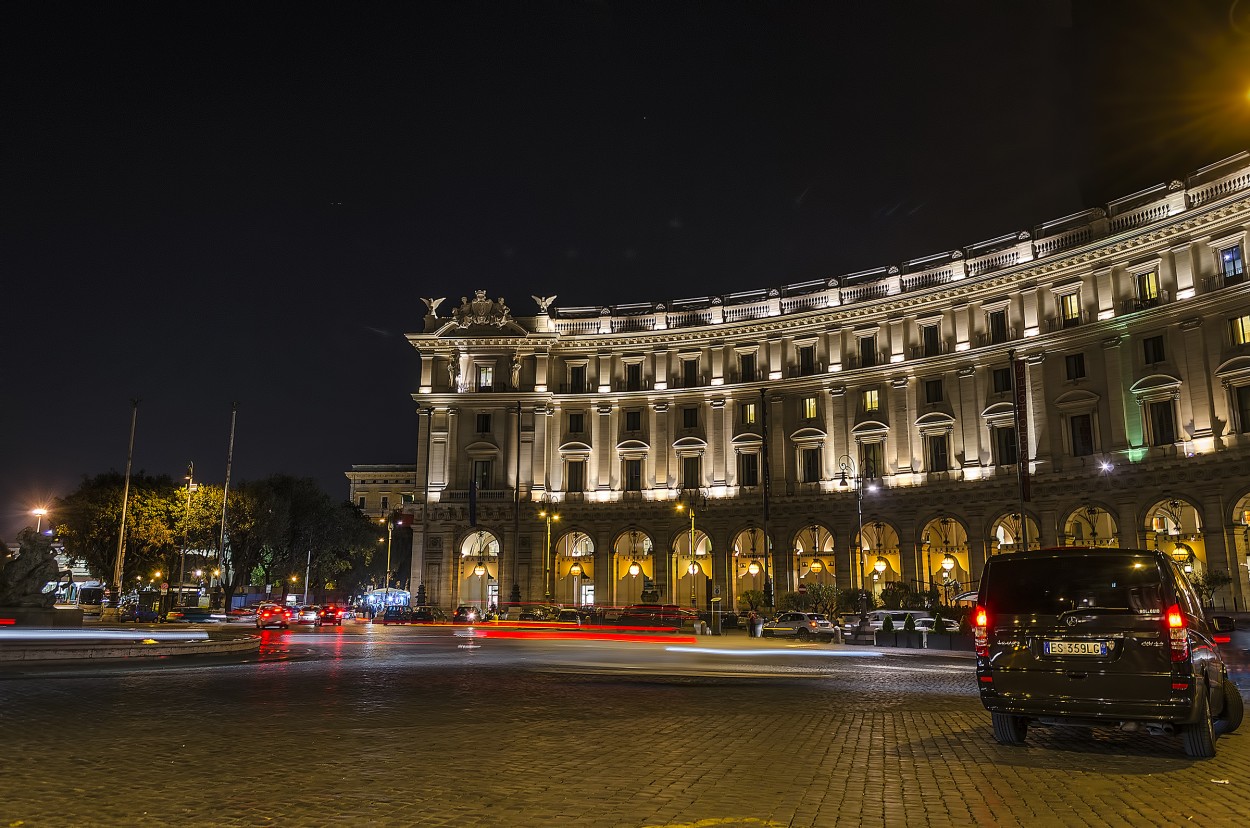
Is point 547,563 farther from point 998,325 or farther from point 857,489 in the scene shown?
point 998,325

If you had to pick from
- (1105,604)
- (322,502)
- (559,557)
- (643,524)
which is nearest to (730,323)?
(643,524)

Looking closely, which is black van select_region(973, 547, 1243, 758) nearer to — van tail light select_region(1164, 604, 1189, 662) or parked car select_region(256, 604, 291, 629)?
van tail light select_region(1164, 604, 1189, 662)

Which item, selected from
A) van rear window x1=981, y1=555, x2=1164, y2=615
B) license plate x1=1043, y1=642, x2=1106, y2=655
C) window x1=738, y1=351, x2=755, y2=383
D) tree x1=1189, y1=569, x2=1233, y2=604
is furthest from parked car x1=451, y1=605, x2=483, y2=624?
license plate x1=1043, y1=642, x2=1106, y2=655

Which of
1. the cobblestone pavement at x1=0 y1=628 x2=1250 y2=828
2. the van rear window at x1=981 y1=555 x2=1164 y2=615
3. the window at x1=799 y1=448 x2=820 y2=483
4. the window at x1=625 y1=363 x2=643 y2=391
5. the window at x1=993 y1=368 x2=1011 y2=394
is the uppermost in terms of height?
the window at x1=625 y1=363 x2=643 y2=391

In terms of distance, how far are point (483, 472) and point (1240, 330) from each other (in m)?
45.5

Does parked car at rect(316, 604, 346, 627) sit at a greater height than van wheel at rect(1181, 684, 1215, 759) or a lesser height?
lesser

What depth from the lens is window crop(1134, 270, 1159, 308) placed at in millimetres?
46188

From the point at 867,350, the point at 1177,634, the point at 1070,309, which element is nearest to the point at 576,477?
the point at 867,350

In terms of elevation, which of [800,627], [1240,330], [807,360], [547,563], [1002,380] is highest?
[807,360]

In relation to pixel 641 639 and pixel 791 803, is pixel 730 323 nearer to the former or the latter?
pixel 641 639

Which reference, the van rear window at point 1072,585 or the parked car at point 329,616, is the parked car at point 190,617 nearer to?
the parked car at point 329,616

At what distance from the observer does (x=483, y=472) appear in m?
64.4

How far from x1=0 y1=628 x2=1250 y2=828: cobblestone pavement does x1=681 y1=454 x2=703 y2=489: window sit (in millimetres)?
44441

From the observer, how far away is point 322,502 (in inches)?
2773
